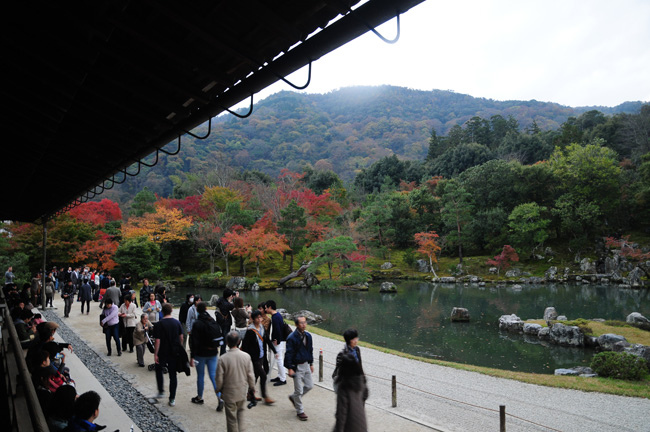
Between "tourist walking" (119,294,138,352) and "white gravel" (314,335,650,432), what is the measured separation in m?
3.97

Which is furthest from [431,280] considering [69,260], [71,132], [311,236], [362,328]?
[71,132]

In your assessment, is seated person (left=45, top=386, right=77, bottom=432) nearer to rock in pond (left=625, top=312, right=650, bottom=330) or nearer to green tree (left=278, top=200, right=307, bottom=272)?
rock in pond (left=625, top=312, right=650, bottom=330)

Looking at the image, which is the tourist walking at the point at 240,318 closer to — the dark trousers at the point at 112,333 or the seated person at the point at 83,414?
the seated person at the point at 83,414

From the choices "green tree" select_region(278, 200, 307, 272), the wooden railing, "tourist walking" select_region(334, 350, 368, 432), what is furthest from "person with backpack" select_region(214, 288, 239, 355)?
"green tree" select_region(278, 200, 307, 272)

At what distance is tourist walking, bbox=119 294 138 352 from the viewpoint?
6.89 m

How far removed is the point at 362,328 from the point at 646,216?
27.6 meters

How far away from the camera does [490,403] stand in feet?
21.4

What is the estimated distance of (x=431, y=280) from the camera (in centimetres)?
2914

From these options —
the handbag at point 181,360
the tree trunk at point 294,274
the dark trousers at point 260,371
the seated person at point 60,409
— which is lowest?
the tree trunk at point 294,274

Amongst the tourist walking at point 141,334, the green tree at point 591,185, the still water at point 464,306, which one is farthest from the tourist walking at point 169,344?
the green tree at point 591,185

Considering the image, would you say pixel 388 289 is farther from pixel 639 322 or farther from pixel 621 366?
pixel 621 366

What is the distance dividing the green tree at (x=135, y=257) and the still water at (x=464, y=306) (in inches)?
97.2

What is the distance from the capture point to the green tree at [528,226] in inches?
1154

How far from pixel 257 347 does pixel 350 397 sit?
2.07 meters
